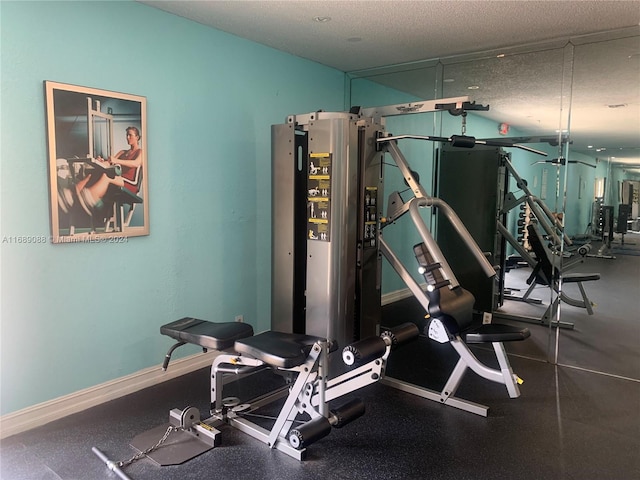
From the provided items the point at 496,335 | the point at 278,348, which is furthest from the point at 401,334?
the point at 278,348

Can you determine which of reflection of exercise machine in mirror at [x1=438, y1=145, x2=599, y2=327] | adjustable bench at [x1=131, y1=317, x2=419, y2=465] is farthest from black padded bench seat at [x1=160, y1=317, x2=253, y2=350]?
reflection of exercise machine in mirror at [x1=438, y1=145, x2=599, y2=327]

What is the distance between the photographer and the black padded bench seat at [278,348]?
2105 millimetres

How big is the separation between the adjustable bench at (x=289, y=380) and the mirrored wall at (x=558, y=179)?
1770 millimetres

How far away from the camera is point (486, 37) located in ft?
11.1

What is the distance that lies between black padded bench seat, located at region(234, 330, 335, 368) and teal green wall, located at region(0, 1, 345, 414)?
39.2 inches

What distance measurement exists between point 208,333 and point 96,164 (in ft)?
3.79

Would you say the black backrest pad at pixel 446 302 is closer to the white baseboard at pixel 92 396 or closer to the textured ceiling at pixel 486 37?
the textured ceiling at pixel 486 37

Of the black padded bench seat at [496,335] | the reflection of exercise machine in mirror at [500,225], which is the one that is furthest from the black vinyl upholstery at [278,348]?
the reflection of exercise machine in mirror at [500,225]

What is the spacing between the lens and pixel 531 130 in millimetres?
3613

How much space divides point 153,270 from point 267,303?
1.09 m

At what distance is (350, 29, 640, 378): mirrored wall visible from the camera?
11.0 ft

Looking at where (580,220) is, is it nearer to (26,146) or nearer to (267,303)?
(267,303)

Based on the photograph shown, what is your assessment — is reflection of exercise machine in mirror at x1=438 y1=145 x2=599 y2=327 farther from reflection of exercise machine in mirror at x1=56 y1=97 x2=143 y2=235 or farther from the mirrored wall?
reflection of exercise machine in mirror at x1=56 y1=97 x2=143 y2=235

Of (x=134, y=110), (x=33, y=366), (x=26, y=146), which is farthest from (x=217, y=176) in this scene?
(x=33, y=366)
